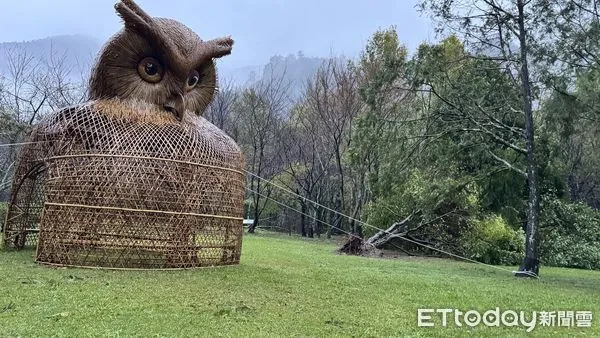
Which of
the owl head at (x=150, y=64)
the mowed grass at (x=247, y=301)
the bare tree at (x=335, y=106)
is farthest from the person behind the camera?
the bare tree at (x=335, y=106)

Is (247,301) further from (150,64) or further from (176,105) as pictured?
(150,64)

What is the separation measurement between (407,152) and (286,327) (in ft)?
36.9

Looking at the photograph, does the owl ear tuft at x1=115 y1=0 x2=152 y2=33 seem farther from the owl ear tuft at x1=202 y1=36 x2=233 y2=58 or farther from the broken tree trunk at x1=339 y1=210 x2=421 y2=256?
the broken tree trunk at x1=339 y1=210 x2=421 y2=256

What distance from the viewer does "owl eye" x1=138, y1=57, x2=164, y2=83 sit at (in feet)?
37.6

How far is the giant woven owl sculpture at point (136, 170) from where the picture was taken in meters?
9.80

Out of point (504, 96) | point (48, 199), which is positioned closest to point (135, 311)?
point (48, 199)

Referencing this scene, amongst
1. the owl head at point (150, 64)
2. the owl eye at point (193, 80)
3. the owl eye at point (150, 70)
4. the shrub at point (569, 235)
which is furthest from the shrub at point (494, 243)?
the owl eye at point (150, 70)

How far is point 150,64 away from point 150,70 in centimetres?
13

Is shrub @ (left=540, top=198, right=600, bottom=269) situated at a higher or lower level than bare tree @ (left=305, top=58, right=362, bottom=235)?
lower

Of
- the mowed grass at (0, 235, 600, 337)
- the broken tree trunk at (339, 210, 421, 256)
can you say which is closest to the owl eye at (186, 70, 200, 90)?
the mowed grass at (0, 235, 600, 337)

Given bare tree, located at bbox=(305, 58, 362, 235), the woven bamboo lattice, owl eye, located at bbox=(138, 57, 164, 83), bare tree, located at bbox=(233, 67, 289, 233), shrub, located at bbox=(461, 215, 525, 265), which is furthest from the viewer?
bare tree, located at bbox=(233, 67, 289, 233)

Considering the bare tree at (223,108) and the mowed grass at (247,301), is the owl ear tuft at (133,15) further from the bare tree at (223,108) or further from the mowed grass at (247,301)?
the bare tree at (223,108)

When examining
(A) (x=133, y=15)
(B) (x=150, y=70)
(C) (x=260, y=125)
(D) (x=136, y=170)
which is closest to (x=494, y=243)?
(B) (x=150, y=70)

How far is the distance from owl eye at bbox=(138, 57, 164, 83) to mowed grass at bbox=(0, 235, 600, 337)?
4.33m
